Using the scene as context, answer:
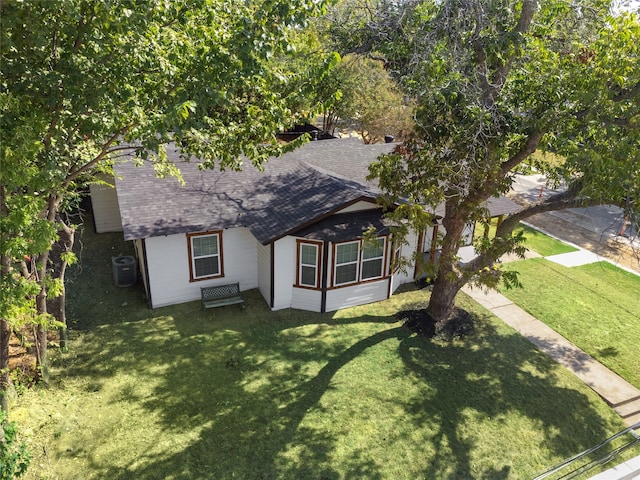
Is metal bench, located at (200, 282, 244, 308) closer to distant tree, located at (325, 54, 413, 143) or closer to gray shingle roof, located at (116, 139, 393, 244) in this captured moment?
gray shingle roof, located at (116, 139, 393, 244)

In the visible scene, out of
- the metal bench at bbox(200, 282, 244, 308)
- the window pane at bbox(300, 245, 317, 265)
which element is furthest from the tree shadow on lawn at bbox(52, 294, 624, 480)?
the window pane at bbox(300, 245, 317, 265)

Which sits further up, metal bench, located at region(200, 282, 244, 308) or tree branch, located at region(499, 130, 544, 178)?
tree branch, located at region(499, 130, 544, 178)

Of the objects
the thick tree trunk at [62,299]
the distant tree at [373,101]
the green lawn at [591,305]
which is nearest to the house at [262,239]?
the thick tree trunk at [62,299]

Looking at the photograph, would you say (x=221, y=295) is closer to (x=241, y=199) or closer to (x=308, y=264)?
(x=308, y=264)

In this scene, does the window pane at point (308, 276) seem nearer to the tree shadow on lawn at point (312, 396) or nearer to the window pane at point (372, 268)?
the tree shadow on lawn at point (312, 396)

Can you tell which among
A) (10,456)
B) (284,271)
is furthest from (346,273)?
(10,456)

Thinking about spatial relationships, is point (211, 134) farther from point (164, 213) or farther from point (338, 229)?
point (338, 229)
